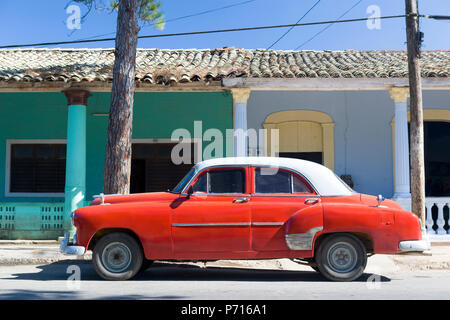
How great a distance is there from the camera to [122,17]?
9070mm

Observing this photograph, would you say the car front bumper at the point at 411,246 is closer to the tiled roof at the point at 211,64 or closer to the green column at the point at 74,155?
the tiled roof at the point at 211,64

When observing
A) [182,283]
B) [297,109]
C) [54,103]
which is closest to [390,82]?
[297,109]

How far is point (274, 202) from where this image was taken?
6406 millimetres

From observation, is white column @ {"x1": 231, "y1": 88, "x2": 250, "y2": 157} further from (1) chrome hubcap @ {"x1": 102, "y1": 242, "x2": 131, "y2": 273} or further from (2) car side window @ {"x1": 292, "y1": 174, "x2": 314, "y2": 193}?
(1) chrome hubcap @ {"x1": 102, "y1": 242, "x2": 131, "y2": 273}

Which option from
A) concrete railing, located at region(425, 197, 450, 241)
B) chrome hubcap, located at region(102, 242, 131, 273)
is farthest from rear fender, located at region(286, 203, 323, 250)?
concrete railing, located at region(425, 197, 450, 241)

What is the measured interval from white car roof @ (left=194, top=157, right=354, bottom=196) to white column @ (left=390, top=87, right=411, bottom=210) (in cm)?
412

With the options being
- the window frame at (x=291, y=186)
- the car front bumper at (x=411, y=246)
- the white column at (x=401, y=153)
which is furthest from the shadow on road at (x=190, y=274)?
the white column at (x=401, y=153)

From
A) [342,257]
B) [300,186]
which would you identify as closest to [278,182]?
[300,186]

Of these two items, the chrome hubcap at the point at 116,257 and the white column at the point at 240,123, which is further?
the white column at the point at 240,123

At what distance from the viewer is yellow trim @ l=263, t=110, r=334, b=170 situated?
41.4 ft

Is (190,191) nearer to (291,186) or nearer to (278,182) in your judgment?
(278,182)

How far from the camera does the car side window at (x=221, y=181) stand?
650 cm

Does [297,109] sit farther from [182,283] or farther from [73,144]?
[182,283]

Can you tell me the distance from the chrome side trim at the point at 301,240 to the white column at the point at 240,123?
4.20m
